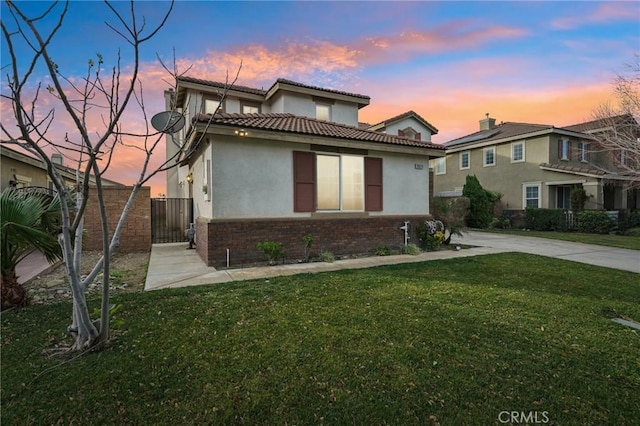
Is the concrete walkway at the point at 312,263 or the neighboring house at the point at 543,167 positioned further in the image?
the neighboring house at the point at 543,167

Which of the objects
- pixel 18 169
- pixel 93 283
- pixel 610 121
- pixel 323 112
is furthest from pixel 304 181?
pixel 610 121

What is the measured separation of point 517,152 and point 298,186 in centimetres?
1924

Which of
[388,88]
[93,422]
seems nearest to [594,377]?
[93,422]

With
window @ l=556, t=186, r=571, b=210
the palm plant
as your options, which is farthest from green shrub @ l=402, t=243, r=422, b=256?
window @ l=556, t=186, r=571, b=210

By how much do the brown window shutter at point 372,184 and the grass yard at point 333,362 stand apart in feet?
15.6

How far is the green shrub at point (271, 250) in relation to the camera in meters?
7.82

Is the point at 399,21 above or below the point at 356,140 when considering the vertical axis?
above

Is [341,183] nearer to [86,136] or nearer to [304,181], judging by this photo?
[304,181]

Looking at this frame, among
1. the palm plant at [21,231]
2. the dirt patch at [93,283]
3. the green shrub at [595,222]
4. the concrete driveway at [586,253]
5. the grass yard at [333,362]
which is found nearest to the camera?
the grass yard at [333,362]

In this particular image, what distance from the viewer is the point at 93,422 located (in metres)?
2.30

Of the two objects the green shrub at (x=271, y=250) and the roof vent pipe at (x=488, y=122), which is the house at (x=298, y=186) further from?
the roof vent pipe at (x=488, y=122)

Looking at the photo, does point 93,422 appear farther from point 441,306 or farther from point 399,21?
point 399,21

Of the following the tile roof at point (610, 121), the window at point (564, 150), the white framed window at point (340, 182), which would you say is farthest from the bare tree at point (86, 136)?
the window at point (564, 150)

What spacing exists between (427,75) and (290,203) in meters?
7.22
